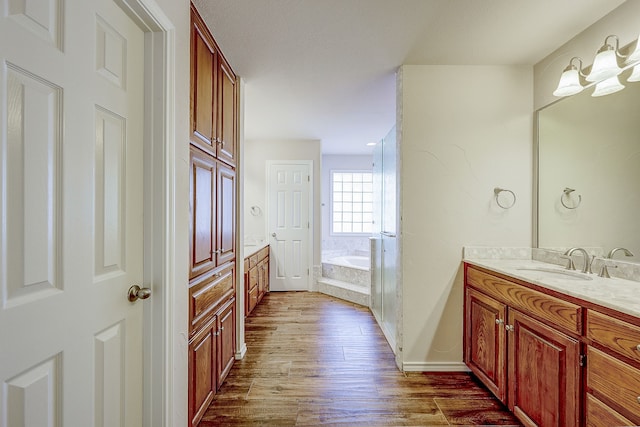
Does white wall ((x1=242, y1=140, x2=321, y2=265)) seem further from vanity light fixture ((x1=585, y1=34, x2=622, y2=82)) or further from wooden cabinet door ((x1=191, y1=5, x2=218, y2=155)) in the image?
vanity light fixture ((x1=585, y1=34, x2=622, y2=82))

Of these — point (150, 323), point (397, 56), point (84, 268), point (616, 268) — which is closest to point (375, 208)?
point (397, 56)

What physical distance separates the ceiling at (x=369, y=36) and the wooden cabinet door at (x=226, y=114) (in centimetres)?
13

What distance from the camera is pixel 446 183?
2.21 m

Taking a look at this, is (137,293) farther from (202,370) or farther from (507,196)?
(507,196)

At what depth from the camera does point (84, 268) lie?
89cm

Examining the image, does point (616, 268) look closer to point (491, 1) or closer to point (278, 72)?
point (491, 1)

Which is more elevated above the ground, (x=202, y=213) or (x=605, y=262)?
(x=202, y=213)

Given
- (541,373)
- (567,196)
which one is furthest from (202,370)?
(567,196)

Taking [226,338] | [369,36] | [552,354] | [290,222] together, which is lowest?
[226,338]

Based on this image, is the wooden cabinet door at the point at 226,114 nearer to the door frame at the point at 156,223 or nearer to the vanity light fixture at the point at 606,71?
the door frame at the point at 156,223

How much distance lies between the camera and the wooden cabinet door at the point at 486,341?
175 cm

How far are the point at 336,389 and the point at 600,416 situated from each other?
4.50 ft

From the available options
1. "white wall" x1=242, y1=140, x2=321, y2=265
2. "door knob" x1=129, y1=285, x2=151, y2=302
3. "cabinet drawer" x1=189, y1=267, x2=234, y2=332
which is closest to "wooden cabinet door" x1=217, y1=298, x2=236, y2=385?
"cabinet drawer" x1=189, y1=267, x2=234, y2=332

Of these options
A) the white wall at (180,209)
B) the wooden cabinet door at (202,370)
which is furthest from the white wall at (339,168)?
the white wall at (180,209)
